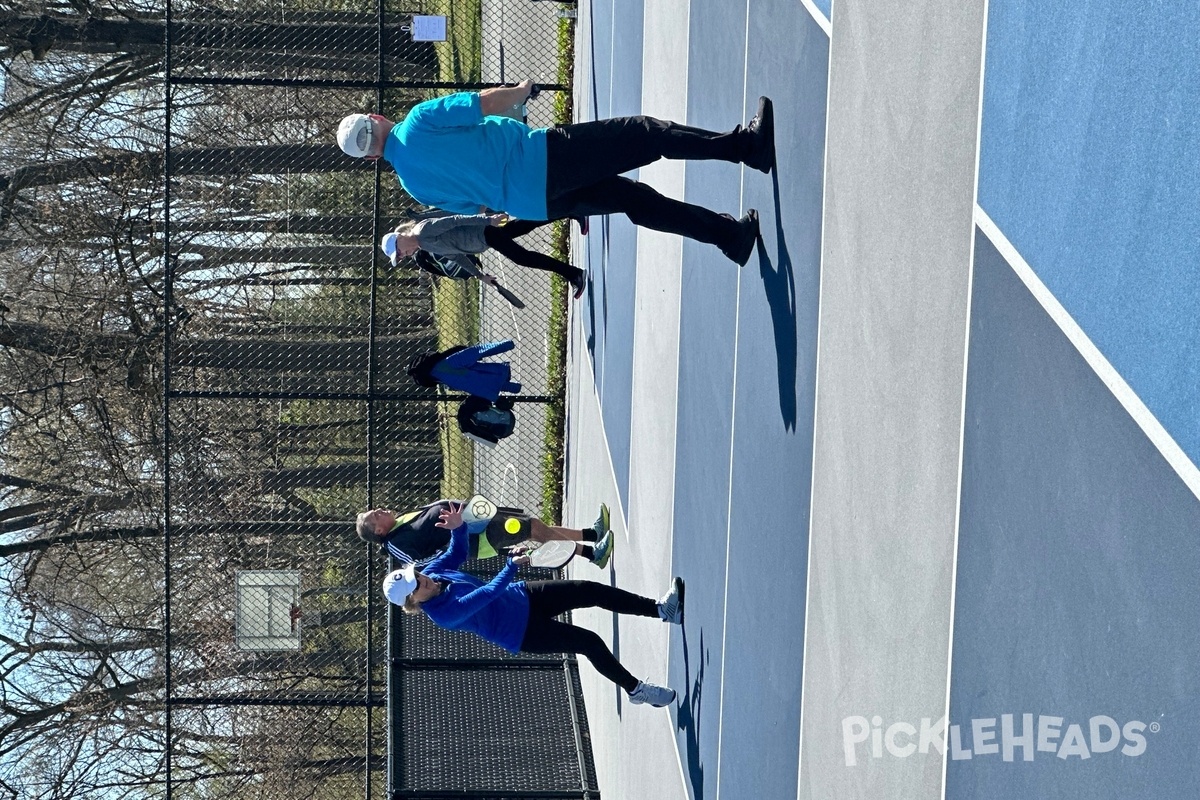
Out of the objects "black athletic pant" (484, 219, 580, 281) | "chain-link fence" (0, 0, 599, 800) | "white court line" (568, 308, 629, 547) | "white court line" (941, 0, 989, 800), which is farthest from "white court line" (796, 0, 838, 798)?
"chain-link fence" (0, 0, 599, 800)

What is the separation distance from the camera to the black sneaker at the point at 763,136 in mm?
6438

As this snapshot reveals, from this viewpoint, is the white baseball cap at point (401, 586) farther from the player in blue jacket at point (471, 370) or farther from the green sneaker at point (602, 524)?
the green sneaker at point (602, 524)

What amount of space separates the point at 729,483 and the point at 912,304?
107 inches

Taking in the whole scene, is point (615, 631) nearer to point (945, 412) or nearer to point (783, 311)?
point (783, 311)

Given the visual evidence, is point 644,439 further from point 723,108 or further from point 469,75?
point 469,75

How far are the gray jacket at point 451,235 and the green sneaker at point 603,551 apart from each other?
272 cm

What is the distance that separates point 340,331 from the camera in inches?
912

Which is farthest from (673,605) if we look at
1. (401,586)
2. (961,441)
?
(961,441)

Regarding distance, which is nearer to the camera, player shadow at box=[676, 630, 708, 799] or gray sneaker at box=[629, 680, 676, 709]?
player shadow at box=[676, 630, 708, 799]

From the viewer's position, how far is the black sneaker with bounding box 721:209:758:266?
6.79m

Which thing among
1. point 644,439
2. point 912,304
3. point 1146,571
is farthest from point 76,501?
point 1146,571

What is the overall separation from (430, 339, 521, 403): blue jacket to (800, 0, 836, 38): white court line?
490cm

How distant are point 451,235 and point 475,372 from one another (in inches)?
62.5

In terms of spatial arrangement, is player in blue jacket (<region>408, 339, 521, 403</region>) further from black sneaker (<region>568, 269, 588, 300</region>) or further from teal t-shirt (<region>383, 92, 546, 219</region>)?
teal t-shirt (<region>383, 92, 546, 219</region>)
